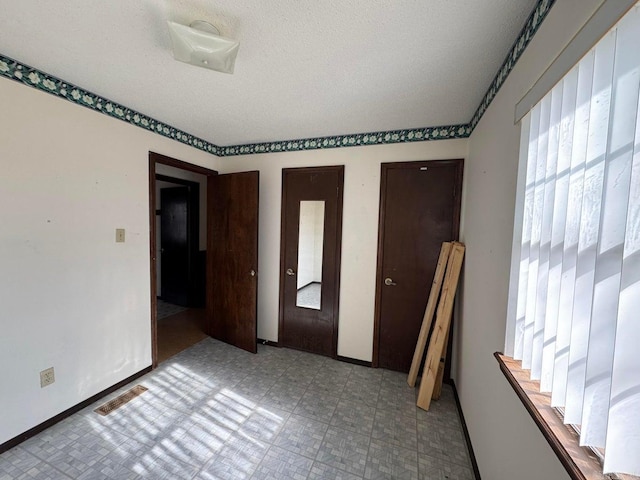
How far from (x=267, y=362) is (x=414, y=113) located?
2.67 m

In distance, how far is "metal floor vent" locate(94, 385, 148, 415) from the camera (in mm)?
1848

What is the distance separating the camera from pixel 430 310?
215cm

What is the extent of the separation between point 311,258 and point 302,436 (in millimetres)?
1534

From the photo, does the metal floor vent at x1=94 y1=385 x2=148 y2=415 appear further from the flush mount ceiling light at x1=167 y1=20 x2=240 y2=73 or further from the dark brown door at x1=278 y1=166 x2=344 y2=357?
the flush mount ceiling light at x1=167 y1=20 x2=240 y2=73

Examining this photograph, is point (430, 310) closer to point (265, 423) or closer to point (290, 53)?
point (265, 423)

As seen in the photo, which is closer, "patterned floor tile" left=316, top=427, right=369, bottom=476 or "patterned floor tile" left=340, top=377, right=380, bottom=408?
"patterned floor tile" left=316, top=427, right=369, bottom=476

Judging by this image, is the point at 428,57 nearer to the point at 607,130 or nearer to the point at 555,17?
the point at 555,17

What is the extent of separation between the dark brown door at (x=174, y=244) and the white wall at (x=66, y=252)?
1.81 metres

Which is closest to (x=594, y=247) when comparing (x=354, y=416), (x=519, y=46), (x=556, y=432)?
(x=556, y=432)

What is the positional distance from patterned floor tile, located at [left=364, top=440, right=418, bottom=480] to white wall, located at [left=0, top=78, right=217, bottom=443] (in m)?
2.12

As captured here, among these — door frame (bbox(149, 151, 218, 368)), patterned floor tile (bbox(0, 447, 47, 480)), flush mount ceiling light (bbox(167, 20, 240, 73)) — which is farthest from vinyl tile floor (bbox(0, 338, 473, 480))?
flush mount ceiling light (bbox(167, 20, 240, 73))

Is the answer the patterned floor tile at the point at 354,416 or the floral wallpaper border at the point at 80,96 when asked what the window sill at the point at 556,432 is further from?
the floral wallpaper border at the point at 80,96

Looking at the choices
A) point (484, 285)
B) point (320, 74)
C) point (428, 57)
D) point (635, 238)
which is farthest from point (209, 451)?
point (428, 57)

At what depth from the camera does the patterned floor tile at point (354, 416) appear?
1.75m
